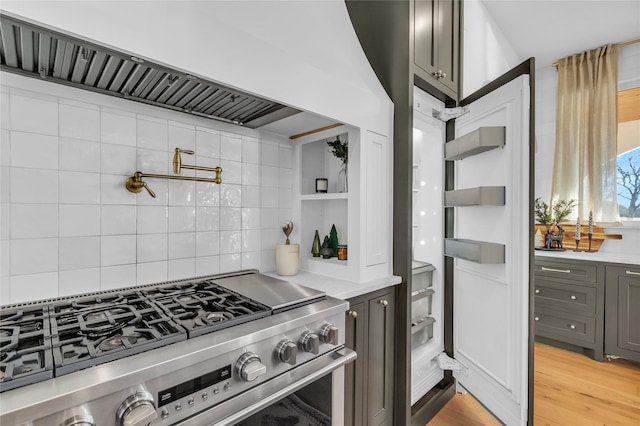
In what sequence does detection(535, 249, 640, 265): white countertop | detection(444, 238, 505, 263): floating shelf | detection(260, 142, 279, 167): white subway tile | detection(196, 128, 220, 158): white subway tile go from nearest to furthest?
detection(196, 128, 220, 158): white subway tile < detection(444, 238, 505, 263): floating shelf < detection(260, 142, 279, 167): white subway tile < detection(535, 249, 640, 265): white countertop

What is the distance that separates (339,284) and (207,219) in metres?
0.73

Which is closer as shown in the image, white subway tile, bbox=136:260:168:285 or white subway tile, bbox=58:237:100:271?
white subway tile, bbox=58:237:100:271

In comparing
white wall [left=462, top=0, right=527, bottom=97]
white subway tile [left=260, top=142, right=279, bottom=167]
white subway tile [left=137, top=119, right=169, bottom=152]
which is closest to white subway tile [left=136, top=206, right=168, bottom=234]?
white subway tile [left=137, top=119, right=169, bottom=152]

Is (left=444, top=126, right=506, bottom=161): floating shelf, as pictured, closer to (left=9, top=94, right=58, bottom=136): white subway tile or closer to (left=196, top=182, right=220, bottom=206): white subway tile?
(left=196, top=182, right=220, bottom=206): white subway tile

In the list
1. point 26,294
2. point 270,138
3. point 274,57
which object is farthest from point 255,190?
point 26,294

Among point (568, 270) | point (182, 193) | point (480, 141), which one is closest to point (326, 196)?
point (182, 193)

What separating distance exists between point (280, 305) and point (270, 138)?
1046 millimetres

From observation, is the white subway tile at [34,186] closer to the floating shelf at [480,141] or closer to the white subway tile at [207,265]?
the white subway tile at [207,265]

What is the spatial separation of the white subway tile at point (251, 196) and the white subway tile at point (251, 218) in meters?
0.03

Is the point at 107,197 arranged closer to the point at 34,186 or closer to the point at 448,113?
the point at 34,186

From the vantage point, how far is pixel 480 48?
8.17 ft

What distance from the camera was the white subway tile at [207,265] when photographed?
1497mm

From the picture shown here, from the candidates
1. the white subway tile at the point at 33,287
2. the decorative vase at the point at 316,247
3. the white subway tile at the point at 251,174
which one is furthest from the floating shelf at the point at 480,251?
the white subway tile at the point at 33,287

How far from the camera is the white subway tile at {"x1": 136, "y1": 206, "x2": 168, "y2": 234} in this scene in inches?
51.8
